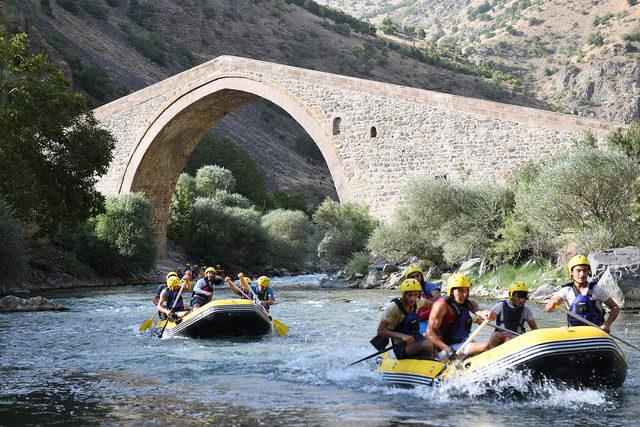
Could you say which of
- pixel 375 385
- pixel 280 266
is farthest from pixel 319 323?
pixel 280 266

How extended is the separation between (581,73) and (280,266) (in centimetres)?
4573

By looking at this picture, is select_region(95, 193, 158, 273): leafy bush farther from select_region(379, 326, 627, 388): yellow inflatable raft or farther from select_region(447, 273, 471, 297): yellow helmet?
select_region(379, 326, 627, 388): yellow inflatable raft

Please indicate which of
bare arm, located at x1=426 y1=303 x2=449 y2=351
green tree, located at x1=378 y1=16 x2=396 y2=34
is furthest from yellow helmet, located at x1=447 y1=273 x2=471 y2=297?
green tree, located at x1=378 y1=16 x2=396 y2=34

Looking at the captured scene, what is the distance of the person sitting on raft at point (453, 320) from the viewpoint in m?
7.39

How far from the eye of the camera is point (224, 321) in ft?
38.0

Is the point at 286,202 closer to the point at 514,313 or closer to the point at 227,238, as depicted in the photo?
the point at 227,238

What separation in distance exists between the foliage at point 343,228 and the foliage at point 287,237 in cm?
916

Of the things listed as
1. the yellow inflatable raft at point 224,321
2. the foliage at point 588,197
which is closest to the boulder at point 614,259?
the foliage at point 588,197

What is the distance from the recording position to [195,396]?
24.5 feet

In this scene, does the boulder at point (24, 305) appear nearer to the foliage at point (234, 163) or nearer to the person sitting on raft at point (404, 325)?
the person sitting on raft at point (404, 325)

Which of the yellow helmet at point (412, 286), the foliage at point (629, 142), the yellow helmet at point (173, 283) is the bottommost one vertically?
the yellow helmet at point (412, 286)

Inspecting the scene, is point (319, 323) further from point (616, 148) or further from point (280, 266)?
point (280, 266)

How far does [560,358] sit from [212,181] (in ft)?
113

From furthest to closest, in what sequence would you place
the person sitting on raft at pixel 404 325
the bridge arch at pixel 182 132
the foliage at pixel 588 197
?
1. the bridge arch at pixel 182 132
2. the foliage at pixel 588 197
3. the person sitting on raft at pixel 404 325
